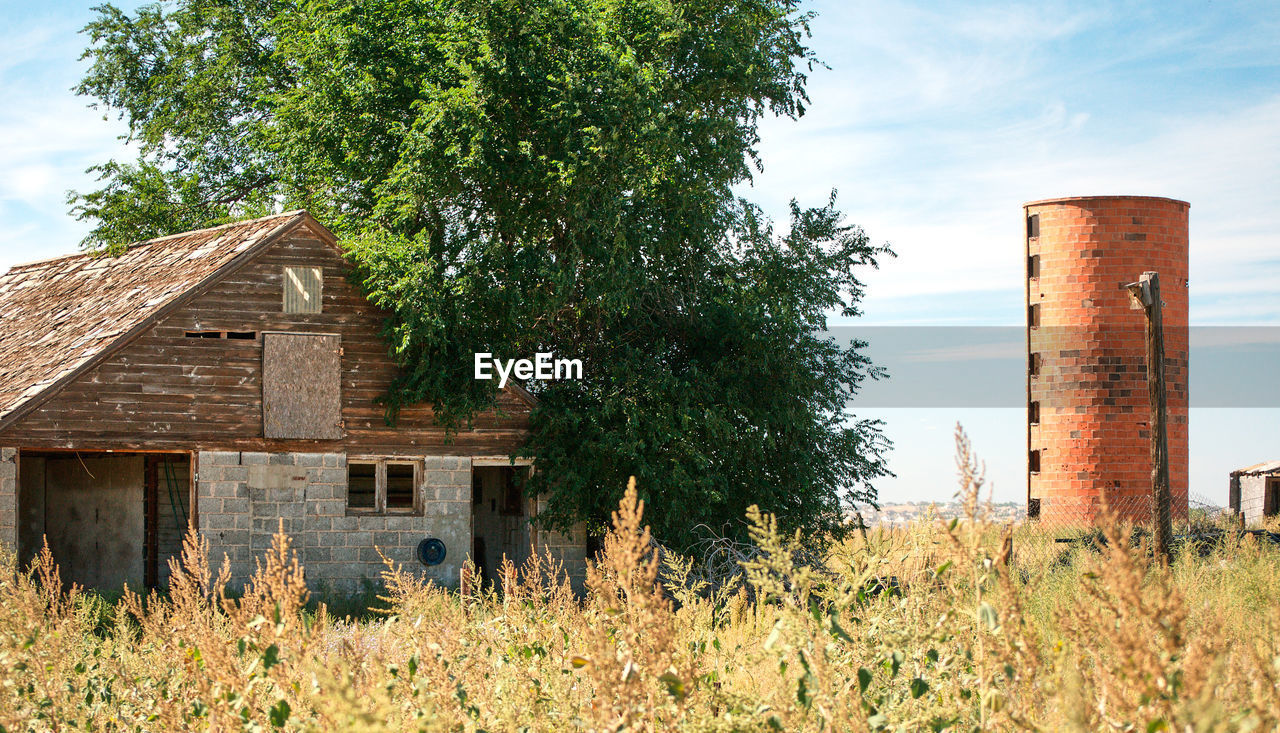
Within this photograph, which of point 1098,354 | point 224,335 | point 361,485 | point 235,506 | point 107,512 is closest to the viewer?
point 235,506

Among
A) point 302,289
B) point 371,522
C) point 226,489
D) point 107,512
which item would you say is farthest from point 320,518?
point 107,512

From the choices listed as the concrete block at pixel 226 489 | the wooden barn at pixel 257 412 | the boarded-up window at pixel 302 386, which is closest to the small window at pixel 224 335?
the wooden barn at pixel 257 412

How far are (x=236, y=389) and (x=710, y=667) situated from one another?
1286 cm

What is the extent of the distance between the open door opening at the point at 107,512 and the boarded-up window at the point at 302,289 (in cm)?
502

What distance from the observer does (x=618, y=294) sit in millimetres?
19125

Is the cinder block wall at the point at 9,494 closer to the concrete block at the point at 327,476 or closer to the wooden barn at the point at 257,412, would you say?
the wooden barn at the point at 257,412

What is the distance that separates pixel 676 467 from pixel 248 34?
15.5m

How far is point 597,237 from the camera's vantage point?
19109 millimetres

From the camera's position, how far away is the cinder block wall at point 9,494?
17203 millimetres

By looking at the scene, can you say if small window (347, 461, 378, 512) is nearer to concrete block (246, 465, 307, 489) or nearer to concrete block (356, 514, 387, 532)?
concrete block (356, 514, 387, 532)

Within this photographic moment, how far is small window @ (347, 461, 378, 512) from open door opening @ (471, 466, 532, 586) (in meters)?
2.06

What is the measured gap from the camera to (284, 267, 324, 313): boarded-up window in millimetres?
19438

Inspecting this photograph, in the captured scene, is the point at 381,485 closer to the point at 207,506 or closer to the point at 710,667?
the point at 207,506

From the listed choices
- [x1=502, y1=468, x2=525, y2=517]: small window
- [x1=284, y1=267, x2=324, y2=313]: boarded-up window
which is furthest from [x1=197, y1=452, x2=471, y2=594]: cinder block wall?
[x1=502, y1=468, x2=525, y2=517]: small window
